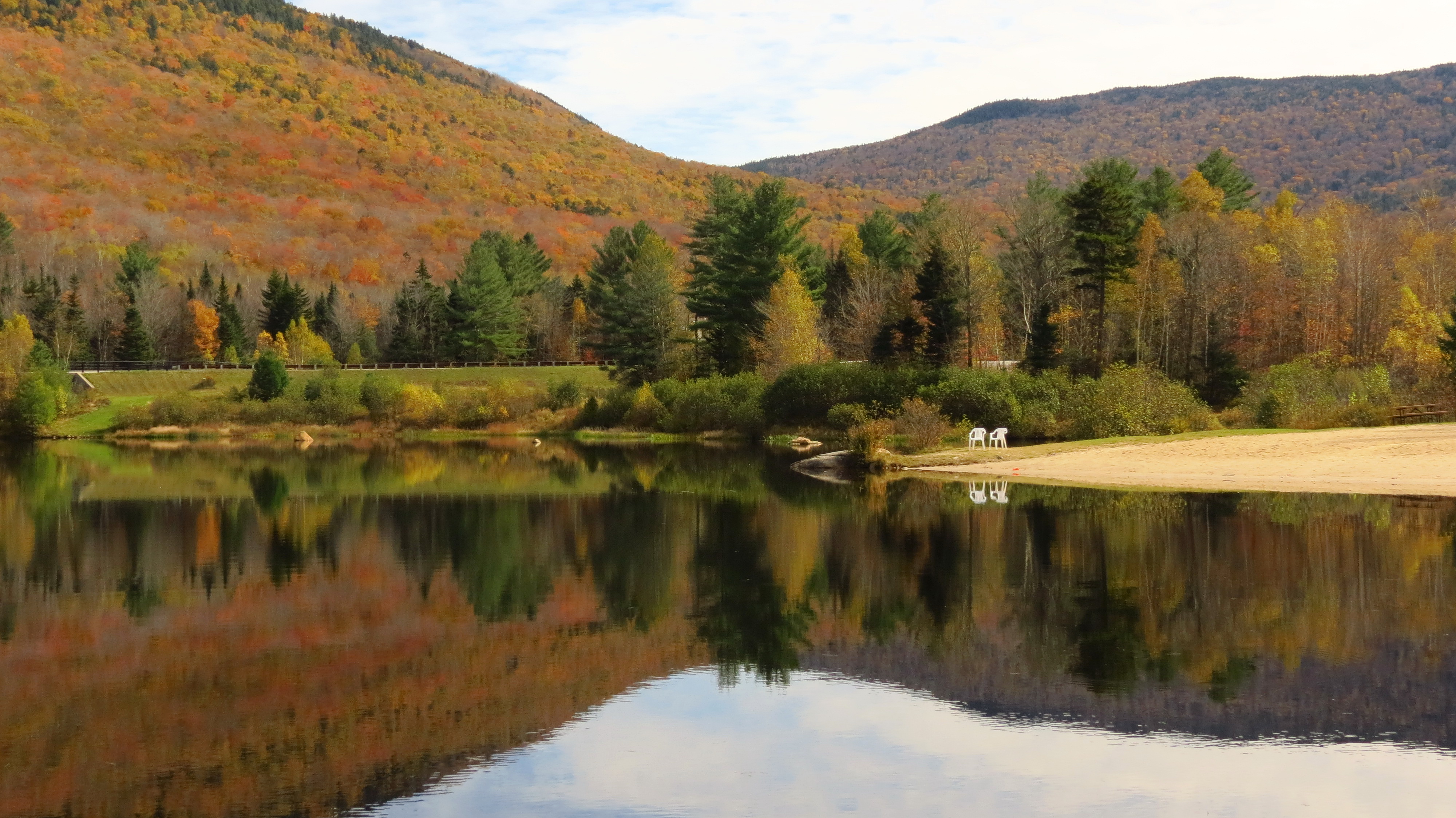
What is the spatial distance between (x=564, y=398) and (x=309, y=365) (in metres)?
33.5

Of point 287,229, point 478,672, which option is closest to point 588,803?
point 478,672

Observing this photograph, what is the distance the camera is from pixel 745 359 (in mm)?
77438

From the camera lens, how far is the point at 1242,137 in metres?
155

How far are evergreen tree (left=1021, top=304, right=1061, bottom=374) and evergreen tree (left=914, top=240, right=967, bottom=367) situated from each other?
135 inches

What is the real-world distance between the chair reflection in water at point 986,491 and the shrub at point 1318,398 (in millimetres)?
13358

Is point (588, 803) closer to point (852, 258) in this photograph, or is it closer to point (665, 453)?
point (665, 453)

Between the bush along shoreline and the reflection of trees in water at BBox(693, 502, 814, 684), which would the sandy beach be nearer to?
the bush along shoreline

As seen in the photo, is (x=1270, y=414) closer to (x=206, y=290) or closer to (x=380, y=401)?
(x=380, y=401)

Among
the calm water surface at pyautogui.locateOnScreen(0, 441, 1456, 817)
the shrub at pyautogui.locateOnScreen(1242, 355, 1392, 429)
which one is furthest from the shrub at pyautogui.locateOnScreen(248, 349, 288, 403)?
the shrub at pyautogui.locateOnScreen(1242, 355, 1392, 429)

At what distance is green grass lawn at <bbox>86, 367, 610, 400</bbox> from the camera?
301ft

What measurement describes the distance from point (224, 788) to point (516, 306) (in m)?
103

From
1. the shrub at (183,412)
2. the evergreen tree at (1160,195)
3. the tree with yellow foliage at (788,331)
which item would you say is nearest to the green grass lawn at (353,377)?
the shrub at (183,412)

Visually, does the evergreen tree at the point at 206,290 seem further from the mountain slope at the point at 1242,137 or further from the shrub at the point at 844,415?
the shrub at the point at 844,415

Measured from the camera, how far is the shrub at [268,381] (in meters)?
85.0
